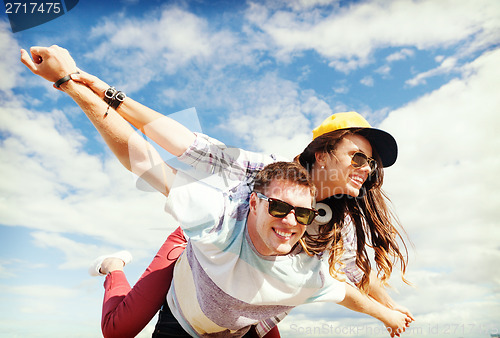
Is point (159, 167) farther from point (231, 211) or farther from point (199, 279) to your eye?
point (199, 279)

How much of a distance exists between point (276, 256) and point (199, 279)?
563 mm

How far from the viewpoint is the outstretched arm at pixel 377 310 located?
334 centimetres

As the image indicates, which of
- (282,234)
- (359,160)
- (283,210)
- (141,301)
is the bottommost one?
(141,301)

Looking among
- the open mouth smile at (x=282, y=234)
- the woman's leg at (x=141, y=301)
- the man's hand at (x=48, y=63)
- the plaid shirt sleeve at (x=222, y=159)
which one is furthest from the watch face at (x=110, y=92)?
the woman's leg at (x=141, y=301)

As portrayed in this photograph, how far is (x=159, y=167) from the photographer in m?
2.35

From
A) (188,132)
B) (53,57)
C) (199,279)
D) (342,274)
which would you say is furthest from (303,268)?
(53,57)

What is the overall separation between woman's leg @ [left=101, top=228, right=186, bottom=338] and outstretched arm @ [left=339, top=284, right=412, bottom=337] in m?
1.51

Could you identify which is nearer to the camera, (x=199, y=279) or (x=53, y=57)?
(x=53, y=57)

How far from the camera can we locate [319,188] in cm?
335

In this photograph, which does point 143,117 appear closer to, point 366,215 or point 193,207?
point 193,207

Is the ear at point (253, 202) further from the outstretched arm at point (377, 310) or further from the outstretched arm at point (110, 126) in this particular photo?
the outstretched arm at point (377, 310)

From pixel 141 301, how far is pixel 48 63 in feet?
6.48

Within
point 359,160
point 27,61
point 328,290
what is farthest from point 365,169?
point 27,61

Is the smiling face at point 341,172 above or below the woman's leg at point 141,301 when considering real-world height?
above
